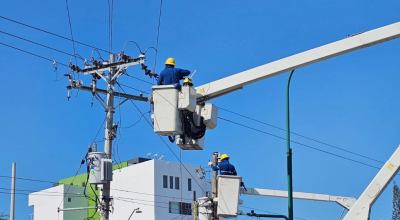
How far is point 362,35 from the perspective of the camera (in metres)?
11.9

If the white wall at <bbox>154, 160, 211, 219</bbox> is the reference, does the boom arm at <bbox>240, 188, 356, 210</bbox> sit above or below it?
below

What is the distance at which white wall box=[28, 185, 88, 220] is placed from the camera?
3098 inches

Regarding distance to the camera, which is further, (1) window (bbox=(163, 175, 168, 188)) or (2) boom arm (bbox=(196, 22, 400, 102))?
(1) window (bbox=(163, 175, 168, 188))

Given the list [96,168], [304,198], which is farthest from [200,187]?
[96,168]

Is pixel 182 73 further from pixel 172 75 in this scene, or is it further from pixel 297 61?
pixel 297 61

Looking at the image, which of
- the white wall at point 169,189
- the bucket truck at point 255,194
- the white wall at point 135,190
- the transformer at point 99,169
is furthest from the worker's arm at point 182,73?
the white wall at point 135,190

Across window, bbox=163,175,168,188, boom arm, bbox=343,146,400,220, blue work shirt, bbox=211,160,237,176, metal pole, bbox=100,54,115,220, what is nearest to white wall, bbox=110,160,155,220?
window, bbox=163,175,168,188

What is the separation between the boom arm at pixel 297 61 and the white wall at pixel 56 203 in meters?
67.6

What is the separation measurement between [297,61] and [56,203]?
7105cm

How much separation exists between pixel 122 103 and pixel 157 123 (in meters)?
15.7

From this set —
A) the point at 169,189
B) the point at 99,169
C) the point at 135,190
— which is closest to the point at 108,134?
the point at 99,169

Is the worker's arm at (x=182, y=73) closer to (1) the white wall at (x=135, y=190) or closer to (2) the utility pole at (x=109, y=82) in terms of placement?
(2) the utility pole at (x=109, y=82)

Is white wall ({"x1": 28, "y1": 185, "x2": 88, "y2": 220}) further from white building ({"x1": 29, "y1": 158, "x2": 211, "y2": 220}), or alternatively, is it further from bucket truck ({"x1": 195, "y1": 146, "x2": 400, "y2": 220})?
bucket truck ({"x1": 195, "y1": 146, "x2": 400, "y2": 220})

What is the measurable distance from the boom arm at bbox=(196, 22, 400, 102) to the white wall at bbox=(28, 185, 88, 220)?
2662 inches
